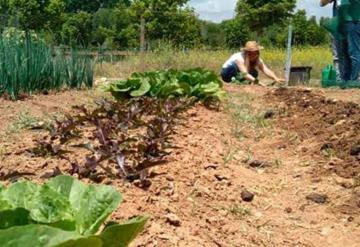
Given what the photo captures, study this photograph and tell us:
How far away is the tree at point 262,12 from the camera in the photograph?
3238cm

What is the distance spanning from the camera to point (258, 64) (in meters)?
9.85

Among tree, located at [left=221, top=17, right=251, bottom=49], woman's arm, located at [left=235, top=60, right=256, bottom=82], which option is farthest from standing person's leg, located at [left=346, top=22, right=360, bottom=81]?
tree, located at [left=221, top=17, right=251, bottom=49]

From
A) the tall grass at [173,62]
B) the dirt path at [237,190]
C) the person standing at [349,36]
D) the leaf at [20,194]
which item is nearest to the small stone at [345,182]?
the dirt path at [237,190]

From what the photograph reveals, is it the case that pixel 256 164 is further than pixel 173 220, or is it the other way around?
pixel 256 164

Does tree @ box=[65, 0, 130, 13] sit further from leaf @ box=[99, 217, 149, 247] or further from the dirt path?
leaf @ box=[99, 217, 149, 247]

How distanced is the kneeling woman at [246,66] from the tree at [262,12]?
2246 centimetres

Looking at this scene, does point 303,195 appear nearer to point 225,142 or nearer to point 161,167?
point 161,167

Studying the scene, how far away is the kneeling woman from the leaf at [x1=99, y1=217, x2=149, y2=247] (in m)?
8.38

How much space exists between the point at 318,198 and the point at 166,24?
25294 mm

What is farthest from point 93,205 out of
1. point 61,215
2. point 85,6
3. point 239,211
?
point 85,6

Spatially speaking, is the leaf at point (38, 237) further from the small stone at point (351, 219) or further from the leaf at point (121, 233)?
the small stone at point (351, 219)

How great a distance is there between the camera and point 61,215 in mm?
1275

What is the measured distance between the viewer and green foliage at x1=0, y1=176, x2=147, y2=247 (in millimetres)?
879

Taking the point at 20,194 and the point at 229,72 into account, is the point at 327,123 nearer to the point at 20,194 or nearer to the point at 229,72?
the point at 20,194
